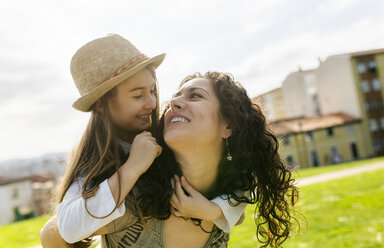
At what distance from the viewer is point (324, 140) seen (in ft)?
145

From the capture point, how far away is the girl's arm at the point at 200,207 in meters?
2.31

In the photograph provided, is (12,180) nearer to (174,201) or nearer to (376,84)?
(376,84)

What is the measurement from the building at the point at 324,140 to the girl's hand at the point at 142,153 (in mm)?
41051

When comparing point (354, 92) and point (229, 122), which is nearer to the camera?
point (229, 122)

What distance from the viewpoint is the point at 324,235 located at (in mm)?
5879

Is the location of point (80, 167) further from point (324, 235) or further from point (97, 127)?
point (324, 235)

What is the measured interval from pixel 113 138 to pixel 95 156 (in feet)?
0.52

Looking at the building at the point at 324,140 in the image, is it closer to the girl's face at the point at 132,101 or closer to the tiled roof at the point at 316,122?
the tiled roof at the point at 316,122

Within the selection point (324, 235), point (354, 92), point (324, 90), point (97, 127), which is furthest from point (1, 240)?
point (354, 92)

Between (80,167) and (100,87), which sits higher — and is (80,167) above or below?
below

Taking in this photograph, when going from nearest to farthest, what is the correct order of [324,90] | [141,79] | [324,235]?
1. [141,79]
2. [324,235]
3. [324,90]

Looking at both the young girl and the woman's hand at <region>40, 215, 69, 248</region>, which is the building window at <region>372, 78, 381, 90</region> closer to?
the young girl

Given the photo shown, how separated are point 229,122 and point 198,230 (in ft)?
2.51

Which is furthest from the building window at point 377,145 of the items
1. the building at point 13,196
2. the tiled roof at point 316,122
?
the building at point 13,196
